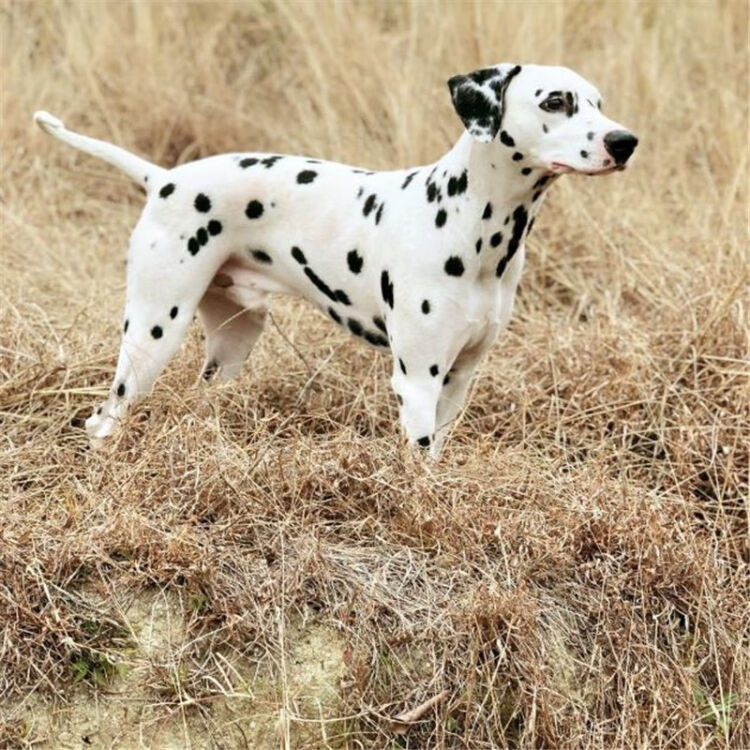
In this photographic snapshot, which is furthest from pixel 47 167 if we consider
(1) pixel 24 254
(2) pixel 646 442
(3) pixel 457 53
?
(2) pixel 646 442

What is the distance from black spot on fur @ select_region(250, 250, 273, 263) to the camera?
4.35 m

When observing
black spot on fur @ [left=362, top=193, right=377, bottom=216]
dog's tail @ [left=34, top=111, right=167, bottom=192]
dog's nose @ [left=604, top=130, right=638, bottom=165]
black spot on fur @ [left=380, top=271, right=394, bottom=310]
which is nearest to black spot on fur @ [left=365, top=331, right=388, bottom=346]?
black spot on fur @ [left=380, top=271, right=394, bottom=310]

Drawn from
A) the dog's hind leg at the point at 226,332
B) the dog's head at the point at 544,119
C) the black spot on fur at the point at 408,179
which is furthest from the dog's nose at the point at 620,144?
the dog's hind leg at the point at 226,332

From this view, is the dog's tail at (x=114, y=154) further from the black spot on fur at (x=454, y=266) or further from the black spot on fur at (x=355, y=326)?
the black spot on fur at (x=454, y=266)

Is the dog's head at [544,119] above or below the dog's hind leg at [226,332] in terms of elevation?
above

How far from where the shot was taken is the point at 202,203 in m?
4.28

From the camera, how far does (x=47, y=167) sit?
673 cm

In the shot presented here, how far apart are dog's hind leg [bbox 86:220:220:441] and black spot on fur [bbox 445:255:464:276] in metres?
0.73

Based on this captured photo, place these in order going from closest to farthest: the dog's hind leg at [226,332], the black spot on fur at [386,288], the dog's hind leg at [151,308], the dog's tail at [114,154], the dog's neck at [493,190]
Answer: the dog's neck at [493,190]
the black spot on fur at [386,288]
the dog's hind leg at [151,308]
the dog's tail at [114,154]
the dog's hind leg at [226,332]

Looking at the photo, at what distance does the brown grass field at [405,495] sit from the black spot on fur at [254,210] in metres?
0.52

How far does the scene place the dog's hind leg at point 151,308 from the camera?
4266mm

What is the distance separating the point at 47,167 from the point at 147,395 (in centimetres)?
269

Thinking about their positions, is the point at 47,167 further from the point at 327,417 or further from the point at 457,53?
the point at 327,417

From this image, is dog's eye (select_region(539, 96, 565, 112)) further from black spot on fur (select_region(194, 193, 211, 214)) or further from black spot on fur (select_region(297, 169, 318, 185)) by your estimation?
black spot on fur (select_region(194, 193, 211, 214))
